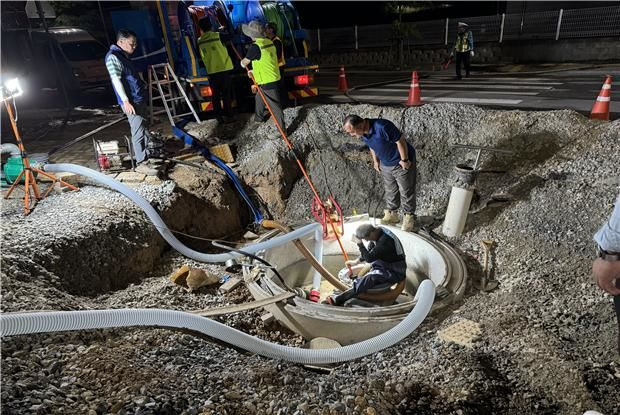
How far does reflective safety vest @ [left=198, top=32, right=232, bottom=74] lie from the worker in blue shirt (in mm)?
5904

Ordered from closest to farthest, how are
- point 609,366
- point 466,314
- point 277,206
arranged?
point 609,366 < point 466,314 < point 277,206

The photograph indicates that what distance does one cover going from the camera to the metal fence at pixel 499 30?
1094 centimetres

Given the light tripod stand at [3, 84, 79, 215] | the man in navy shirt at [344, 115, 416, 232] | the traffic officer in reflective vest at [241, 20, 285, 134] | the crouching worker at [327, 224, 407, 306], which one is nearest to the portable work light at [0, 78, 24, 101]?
the light tripod stand at [3, 84, 79, 215]

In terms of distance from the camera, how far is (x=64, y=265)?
3828 millimetres

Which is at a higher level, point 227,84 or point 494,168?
point 227,84

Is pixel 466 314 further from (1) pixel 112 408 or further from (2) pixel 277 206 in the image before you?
(2) pixel 277 206

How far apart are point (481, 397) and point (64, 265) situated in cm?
398

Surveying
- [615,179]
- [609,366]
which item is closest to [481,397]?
[609,366]

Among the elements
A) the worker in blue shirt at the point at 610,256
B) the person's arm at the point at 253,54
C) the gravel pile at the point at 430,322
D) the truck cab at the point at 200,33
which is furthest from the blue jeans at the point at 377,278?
the truck cab at the point at 200,33

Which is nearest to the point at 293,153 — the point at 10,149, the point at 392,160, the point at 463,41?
the point at 392,160

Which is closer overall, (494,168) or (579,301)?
(579,301)

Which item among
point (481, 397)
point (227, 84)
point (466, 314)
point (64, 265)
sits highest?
point (227, 84)

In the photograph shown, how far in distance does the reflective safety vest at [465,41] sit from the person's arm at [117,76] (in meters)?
7.98

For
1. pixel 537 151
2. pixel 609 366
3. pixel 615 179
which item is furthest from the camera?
pixel 537 151
